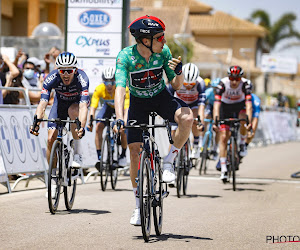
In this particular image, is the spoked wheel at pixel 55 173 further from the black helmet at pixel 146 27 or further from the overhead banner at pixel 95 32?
the overhead banner at pixel 95 32

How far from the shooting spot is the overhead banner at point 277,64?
10425cm

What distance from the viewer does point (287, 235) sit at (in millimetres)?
8609

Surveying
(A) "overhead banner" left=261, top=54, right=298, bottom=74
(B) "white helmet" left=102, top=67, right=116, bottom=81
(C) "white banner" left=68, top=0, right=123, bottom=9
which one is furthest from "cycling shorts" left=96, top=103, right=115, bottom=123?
(A) "overhead banner" left=261, top=54, right=298, bottom=74

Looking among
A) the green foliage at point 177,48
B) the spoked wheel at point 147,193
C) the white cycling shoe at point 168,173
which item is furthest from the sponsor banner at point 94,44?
the green foliage at point 177,48

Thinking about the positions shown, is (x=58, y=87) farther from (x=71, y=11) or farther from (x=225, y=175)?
(x=71, y=11)

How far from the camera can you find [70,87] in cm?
1084

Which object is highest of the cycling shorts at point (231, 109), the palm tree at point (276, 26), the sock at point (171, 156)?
the palm tree at point (276, 26)

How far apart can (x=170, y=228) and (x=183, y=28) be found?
244 ft

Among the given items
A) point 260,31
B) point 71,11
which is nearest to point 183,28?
point 260,31

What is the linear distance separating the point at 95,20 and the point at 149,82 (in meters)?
9.76

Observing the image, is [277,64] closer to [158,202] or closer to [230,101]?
[230,101]

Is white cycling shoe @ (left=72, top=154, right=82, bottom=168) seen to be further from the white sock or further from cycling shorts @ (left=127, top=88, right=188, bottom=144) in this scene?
cycling shorts @ (left=127, top=88, right=188, bottom=144)

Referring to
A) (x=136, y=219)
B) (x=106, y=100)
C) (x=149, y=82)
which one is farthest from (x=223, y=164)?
(x=136, y=219)

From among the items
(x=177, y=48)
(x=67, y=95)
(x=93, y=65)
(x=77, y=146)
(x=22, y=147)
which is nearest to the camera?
(x=67, y=95)
